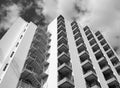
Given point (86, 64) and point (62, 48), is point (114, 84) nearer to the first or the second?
point (86, 64)

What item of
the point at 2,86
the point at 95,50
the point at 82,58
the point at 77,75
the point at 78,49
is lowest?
the point at 2,86

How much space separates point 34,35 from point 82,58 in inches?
465

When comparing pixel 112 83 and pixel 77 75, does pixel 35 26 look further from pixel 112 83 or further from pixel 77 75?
pixel 112 83

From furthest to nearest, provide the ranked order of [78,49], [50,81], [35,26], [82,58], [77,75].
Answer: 1. [35,26]
2. [78,49]
3. [82,58]
4. [77,75]
5. [50,81]

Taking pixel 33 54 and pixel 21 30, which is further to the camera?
pixel 21 30

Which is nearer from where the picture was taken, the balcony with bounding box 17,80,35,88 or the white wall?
the white wall

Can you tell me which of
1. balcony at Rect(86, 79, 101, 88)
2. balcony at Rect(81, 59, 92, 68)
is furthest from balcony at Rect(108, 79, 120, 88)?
balcony at Rect(81, 59, 92, 68)

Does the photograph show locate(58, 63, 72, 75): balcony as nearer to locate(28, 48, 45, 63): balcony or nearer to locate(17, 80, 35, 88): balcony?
locate(28, 48, 45, 63): balcony

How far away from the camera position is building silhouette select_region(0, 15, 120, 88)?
23.8 m

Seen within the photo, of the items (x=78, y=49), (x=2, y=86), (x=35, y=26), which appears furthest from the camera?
(x=35, y=26)

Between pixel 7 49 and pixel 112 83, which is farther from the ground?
pixel 7 49

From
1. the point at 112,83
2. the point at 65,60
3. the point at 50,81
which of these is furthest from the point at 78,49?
the point at 50,81

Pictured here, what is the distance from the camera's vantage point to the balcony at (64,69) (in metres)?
26.1

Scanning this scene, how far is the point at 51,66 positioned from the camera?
27438mm
